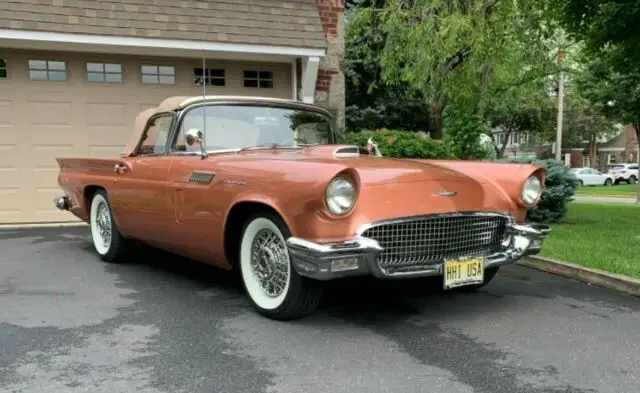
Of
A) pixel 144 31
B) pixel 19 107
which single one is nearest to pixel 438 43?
pixel 144 31

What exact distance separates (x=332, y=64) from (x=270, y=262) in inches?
270

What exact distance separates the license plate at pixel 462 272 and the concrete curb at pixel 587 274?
66.6 inches

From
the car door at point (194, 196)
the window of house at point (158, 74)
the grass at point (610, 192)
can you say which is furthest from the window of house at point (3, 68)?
the grass at point (610, 192)

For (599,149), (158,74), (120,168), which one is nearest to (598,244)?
(120,168)

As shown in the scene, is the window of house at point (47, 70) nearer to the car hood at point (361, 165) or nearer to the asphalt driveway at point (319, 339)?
the asphalt driveway at point (319, 339)

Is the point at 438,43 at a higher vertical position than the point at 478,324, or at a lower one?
higher

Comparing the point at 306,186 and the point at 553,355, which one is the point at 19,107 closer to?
the point at 306,186

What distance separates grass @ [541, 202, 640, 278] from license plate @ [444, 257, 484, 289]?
1977 millimetres

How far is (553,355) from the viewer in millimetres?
3521

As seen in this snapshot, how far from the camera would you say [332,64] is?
10.4m

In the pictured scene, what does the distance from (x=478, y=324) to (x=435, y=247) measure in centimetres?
61

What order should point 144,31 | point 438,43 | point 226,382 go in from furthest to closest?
1. point 438,43
2. point 144,31
3. point 226,382

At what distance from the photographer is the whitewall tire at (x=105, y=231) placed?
5977 mm

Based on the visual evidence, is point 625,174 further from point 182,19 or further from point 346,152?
point 346,152
